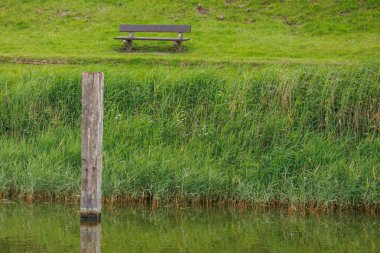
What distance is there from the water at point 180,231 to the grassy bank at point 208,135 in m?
0.53

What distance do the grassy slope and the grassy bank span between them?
731 centimetres

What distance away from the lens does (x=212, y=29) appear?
3192cm

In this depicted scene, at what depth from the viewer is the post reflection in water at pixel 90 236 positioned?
13828 mm

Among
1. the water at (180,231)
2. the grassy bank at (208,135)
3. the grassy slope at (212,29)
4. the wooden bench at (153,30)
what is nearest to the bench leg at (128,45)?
the wooden bench at (153,30)

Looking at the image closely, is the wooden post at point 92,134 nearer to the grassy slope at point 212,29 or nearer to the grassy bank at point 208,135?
the grassy bank at point 208,135

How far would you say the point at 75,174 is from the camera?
16812 millimetres

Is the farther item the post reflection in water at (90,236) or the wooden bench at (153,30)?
the wooden bench at (153,30)

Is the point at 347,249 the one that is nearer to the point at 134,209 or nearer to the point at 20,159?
the point at 134,209

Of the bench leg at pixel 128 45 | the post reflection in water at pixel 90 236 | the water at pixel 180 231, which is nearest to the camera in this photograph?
the post reflection in water at pixel 90 236

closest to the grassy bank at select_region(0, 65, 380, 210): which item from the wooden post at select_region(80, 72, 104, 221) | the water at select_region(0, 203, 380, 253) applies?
the water at select_region(0, 203, 380, 253)

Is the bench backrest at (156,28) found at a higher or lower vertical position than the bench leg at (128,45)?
higher

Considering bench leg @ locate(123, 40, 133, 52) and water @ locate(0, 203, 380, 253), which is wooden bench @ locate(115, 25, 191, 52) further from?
water @ locate(0, 203, 380, 253)

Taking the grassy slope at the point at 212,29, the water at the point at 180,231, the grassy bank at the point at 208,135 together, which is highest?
the grassy slope at the point at 212,29

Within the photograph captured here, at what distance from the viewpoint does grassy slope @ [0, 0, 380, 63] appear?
27.8 meters
